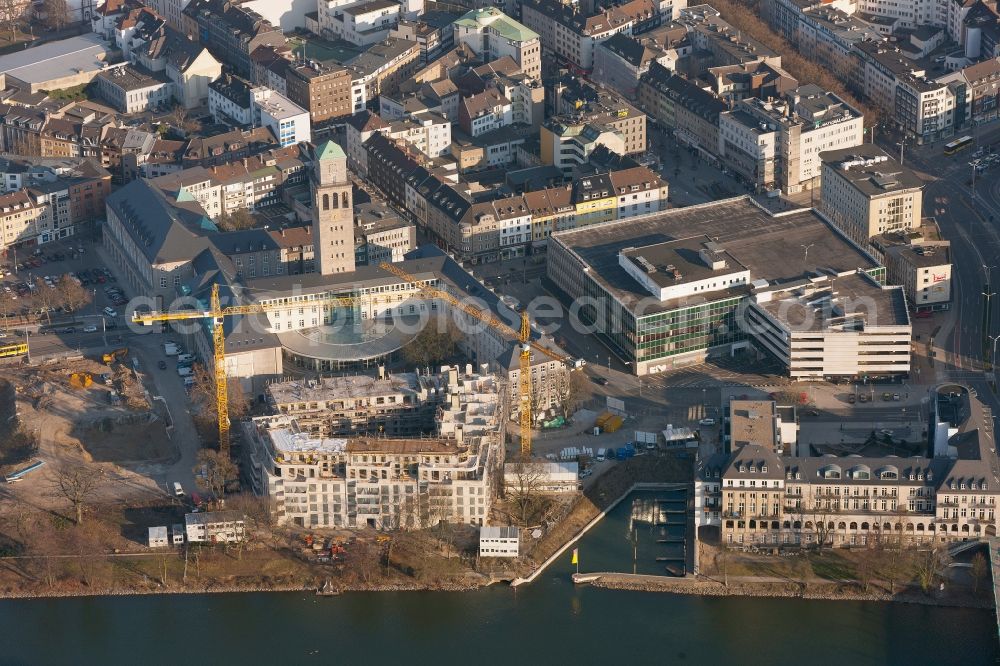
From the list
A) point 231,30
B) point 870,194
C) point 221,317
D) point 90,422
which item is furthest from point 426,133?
point 90,422

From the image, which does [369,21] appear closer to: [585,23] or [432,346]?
Answer: [585,23]

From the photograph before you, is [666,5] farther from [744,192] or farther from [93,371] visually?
[93,371]

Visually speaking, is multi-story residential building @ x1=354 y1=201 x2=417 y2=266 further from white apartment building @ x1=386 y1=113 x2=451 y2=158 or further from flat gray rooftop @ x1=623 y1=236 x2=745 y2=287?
flat gray rooftop @ x1=623 y1=236 x2=745 y2=287

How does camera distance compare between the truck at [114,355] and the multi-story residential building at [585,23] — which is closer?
the truck at [114,355]

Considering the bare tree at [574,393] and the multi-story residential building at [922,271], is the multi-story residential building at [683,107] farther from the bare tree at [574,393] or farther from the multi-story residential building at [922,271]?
the bare tree at [574,393]

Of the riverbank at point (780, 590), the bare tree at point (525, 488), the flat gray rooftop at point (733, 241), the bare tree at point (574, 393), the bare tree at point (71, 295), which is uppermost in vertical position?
the flat gray rooftop at point (733, 241)

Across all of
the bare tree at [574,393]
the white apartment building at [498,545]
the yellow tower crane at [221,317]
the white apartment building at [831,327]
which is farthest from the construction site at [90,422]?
the white apartment building at [831,327]
